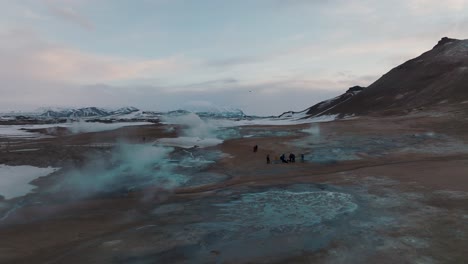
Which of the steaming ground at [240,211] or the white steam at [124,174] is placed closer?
the steaming ground at [240,211]

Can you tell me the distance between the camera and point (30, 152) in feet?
117

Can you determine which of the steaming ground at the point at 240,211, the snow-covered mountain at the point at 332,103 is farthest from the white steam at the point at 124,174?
→ the snow-covered mountain at the point at 332,103

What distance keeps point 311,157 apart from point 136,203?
1901cm

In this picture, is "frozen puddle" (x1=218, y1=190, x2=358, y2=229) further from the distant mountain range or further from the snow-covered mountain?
the snow-covered mountain

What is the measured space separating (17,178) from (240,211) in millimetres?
17452

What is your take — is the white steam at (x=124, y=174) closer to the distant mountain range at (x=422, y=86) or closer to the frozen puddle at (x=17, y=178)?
the frozen puddle at (x=17, y=178)

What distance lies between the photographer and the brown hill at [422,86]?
271 feet

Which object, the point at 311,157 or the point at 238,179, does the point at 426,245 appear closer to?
the point at 238,179

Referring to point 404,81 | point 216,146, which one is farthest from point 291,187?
point 404,81

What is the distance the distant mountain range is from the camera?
82.0 m

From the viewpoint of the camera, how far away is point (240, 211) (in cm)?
1614

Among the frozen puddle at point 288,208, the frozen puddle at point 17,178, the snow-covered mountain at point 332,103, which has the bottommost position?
the frozen puddle at point 288,208

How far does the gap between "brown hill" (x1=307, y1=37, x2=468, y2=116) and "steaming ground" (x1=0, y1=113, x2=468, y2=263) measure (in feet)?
180

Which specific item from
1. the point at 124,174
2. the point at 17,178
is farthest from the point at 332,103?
the point at 17,178
